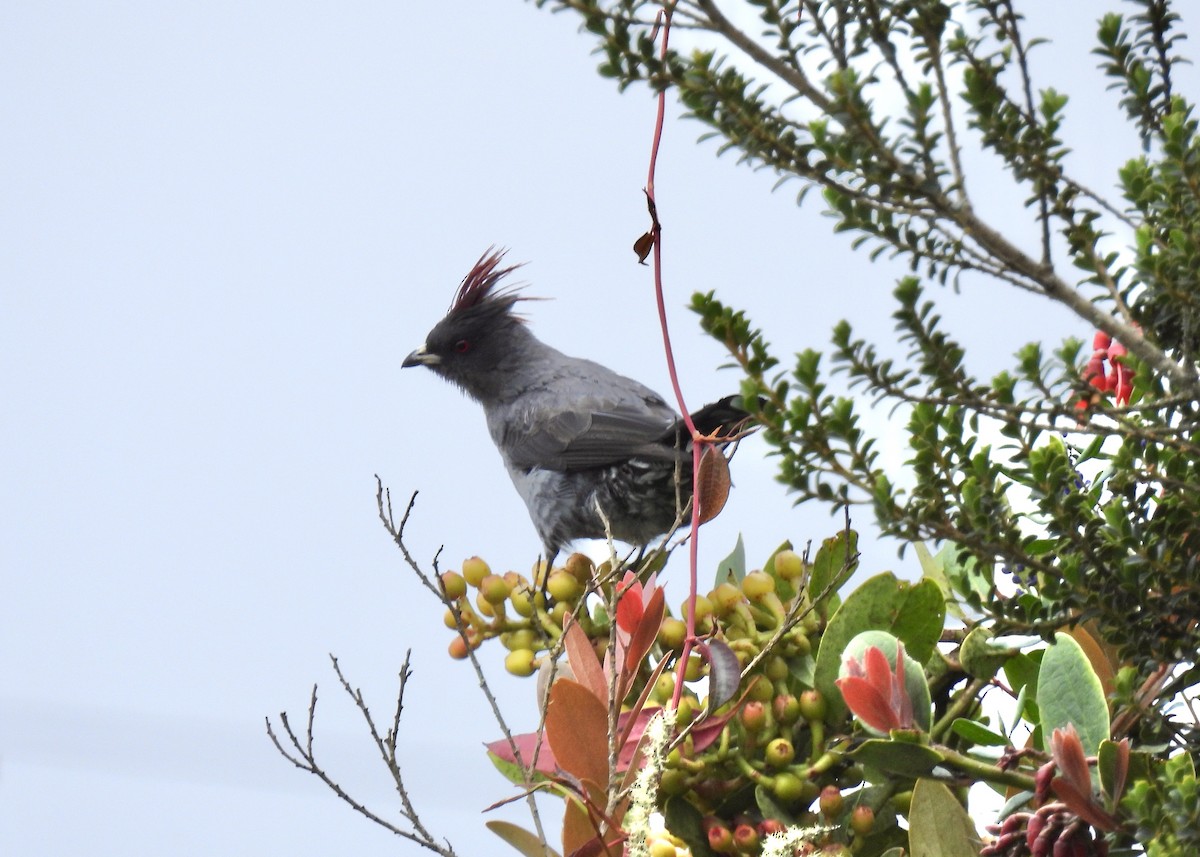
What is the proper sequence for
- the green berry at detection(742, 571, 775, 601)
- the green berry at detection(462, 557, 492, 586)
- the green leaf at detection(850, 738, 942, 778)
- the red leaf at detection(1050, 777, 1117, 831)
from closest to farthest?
the red leaf at detection(1050, 777, 1117, 831), the green leaf at detection(850, 738, 942, 778), the green berry at detection(742, 571, 775, 601), the green berry at detection(462, 557, 492, 586)

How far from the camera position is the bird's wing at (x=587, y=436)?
4070mm

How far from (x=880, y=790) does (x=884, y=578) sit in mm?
297

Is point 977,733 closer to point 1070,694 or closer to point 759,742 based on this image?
point 1070,694

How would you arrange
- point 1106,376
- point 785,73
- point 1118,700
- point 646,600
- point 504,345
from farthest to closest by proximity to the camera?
point 504,345 → point 1106,376 → point 646,600 → point 1118,700 → point 785,73

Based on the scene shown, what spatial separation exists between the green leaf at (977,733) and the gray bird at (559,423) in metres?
1.85

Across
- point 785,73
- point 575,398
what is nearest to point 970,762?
point 785,73

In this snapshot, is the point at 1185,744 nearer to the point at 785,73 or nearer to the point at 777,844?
the point at 777,844

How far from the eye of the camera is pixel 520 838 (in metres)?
1.80

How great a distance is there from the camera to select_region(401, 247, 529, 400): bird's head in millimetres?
4816

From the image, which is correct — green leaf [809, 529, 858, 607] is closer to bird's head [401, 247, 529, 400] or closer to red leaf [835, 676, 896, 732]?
red leaf [835, 676, 896, 732]

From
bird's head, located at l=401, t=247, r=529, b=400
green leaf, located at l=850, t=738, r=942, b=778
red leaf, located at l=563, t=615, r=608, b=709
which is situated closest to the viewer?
green leaf, located at l=850, t=738, r=942, b=778

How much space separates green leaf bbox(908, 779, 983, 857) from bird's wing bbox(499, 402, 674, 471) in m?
2.32

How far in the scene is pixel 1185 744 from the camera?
61.7 inches

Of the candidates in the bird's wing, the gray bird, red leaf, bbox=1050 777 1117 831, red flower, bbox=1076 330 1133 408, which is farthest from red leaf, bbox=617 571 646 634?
the bird's wing
